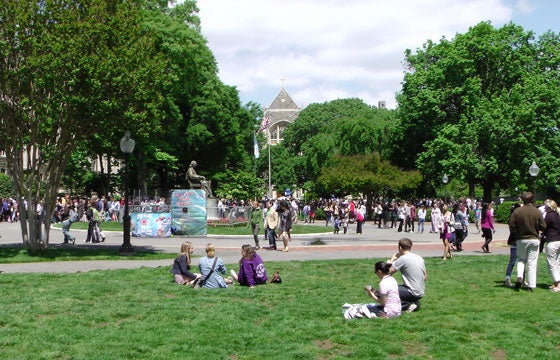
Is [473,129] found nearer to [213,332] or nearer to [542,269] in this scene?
[542,269]

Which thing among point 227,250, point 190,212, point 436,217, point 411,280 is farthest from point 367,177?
point 411,280

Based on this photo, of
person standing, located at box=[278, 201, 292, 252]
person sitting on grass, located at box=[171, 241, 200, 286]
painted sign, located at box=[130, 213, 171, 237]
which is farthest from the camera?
painted sign, located at box=[130, 213, 171, 237]

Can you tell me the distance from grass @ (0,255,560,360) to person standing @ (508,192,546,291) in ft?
1.66

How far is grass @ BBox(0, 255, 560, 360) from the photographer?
789 cm

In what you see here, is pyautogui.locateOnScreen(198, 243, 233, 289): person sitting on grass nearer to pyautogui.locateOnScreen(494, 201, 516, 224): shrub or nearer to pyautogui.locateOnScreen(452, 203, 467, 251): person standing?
pyautogui.locateOnScreen(452, 203, 467, 251): person standing

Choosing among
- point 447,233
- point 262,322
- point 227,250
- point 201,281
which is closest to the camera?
point 262,322

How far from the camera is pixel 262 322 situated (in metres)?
9.62

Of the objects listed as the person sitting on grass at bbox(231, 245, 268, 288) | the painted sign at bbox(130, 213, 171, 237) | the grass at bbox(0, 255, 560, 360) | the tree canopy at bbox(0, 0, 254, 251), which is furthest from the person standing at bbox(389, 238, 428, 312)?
the painted sign at bbox(130, 213, 171, 237)

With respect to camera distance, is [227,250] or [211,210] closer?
[227,250]

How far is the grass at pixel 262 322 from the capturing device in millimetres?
7895

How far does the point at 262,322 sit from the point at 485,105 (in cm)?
4261

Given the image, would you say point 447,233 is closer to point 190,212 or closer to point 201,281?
point 201,281

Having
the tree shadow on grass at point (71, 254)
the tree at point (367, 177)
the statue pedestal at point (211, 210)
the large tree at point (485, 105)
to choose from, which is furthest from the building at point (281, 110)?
the tree shadow on grass at point (71, 254)

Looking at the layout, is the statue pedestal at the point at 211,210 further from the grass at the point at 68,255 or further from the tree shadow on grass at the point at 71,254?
the grass at the point at 68,255
